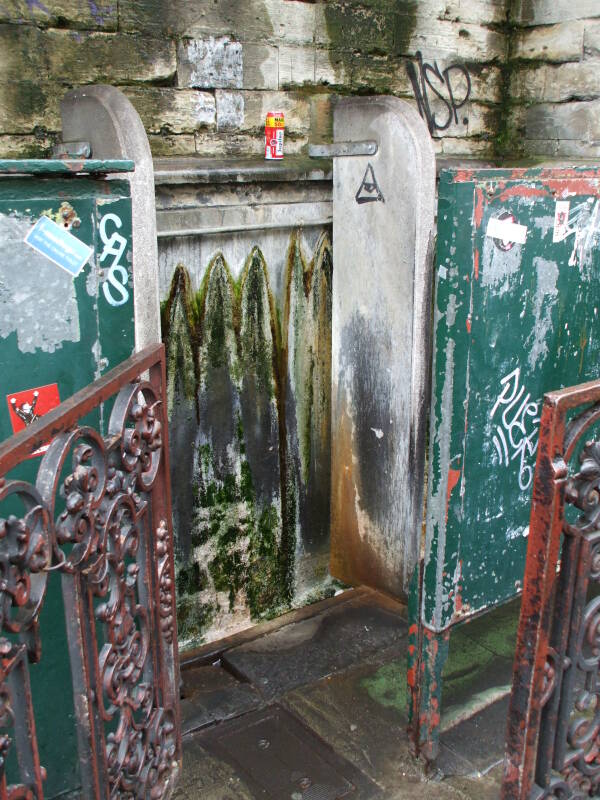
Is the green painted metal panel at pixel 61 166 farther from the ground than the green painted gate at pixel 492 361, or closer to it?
farther from the ground

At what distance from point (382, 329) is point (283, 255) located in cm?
66

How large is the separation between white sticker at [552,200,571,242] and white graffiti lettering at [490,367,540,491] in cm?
51

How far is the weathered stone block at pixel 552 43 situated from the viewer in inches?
174

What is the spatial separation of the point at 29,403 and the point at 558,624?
1.63m

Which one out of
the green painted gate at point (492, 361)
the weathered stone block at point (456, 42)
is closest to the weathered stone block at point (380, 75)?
the weathered stone block at point (456, 42)

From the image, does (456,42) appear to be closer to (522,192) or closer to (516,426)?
(522,192)

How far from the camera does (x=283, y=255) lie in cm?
382

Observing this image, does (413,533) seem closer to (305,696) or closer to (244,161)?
(305,696)

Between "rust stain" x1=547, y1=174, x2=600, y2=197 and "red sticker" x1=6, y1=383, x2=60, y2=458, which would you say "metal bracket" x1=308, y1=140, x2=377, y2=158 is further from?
"red sticker" x1=6, y1=383, x2=60, y2=458

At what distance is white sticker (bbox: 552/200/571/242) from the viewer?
2.91m

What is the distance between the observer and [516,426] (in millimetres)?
3016

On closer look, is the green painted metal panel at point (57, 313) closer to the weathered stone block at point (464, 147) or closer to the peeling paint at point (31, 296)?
the peeling paint at point (31, 296)

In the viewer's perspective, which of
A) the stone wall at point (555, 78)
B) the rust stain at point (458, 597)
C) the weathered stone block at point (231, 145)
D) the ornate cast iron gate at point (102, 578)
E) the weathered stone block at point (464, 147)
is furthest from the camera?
the weathered stone block at point (464, 147)

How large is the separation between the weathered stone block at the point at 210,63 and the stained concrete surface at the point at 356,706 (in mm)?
2640
